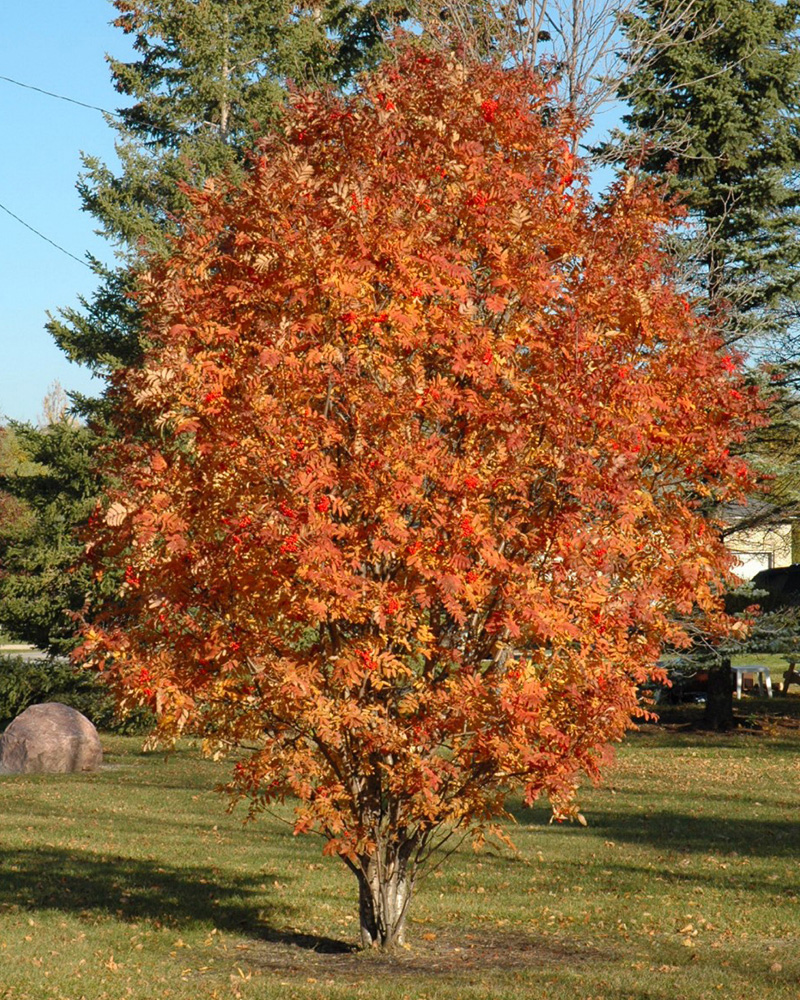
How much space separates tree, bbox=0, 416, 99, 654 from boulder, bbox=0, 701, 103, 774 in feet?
10.5

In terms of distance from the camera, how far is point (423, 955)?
790 centimetres

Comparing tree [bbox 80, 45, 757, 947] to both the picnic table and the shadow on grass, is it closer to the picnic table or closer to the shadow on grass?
the shadow on grass

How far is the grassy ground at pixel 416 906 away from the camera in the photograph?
7250 mm

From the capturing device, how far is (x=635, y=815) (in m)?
14.8

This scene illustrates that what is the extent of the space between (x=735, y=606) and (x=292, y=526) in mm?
24148

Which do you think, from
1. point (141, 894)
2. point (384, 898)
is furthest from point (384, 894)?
point (141, 894)

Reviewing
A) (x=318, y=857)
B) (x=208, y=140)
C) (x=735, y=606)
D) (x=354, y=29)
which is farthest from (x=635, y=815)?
(x=354, y=29)

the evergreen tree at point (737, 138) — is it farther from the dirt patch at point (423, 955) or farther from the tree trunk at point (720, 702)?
the dirt patch at point (423, 955)

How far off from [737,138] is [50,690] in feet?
53.8

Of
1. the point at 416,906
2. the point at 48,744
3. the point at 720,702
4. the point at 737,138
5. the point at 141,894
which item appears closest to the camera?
the point at 416,906

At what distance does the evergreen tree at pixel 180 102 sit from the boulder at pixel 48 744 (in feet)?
25.8

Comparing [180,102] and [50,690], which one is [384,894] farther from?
[180,102]

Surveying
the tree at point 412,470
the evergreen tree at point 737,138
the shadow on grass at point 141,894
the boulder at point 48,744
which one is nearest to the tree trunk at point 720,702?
the evergreen tree at point 737,138

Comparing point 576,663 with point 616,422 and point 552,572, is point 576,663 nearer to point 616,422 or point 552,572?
point 552,572
